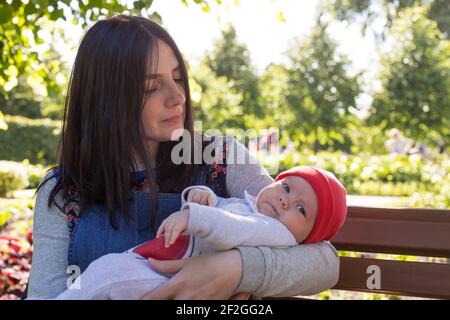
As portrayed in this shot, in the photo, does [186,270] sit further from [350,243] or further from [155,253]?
[350,243]

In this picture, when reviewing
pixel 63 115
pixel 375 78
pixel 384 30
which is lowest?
pixel 63 115

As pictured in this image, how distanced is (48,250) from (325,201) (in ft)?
3.05

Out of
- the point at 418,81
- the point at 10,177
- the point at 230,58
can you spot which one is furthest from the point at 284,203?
the point at 230,58

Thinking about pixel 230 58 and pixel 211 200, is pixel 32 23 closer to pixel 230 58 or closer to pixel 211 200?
pixel 211 200

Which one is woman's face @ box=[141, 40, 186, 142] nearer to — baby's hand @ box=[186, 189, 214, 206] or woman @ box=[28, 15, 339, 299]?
woman @ box=[28, 15, 339, 299]

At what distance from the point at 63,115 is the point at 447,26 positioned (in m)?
31.5

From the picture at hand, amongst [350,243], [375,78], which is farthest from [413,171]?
[350,243]

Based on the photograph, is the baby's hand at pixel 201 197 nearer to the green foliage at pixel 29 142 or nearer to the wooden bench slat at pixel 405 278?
the wooden bench slat at pixel 405 278

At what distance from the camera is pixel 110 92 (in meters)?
2.04

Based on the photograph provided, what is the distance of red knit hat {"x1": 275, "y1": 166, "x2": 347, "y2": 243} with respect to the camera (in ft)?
5.60

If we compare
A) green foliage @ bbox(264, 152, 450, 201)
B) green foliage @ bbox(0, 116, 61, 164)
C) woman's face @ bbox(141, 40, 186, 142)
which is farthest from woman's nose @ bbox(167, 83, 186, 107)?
green foliage @ bbox(0, 116, 61, 164)

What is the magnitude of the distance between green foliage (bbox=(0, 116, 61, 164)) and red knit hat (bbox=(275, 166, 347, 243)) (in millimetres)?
19718

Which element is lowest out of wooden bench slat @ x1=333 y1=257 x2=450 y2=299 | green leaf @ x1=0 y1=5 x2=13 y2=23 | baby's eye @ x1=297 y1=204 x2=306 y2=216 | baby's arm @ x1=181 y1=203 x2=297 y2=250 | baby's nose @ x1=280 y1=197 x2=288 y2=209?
wooden bench slat @ x1=333 y1=257 x2=450 y2=299

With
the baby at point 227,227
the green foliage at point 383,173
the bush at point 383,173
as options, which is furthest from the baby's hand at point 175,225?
the green foliage at point 383,173
